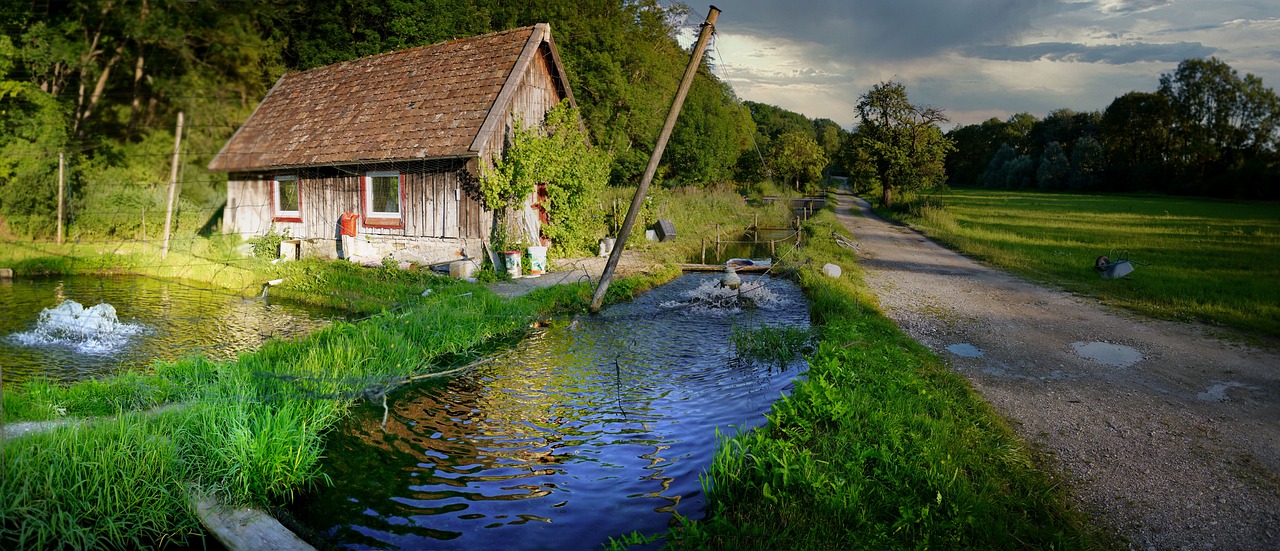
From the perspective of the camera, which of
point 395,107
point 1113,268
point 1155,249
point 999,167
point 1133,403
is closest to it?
point 1133,403

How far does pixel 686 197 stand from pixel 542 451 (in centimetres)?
2916

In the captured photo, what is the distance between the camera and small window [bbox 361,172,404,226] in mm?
16766

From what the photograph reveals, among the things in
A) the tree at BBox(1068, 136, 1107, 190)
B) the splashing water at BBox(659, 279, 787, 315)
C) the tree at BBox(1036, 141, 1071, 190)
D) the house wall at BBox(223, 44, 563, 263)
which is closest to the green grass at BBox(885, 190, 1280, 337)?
the tree at BBox(1068, 136, 1107, 190)

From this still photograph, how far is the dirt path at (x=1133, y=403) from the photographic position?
433 cm

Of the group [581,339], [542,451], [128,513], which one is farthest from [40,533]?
[581,339]

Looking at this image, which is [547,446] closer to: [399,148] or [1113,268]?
[399,148]

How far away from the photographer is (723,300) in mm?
12914

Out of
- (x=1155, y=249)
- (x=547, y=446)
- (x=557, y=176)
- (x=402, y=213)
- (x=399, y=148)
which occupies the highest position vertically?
(x=399, y=148)

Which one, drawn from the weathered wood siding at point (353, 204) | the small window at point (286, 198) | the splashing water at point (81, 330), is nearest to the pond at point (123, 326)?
the splashing water at point (81, 330)

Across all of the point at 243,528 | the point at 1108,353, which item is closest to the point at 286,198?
the point at 243,528

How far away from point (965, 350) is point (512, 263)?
32.4 feet

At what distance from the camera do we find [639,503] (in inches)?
198

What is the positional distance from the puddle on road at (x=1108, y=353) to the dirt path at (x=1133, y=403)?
0.09 feet

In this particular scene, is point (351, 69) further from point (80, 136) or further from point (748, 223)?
point (748, 223)
